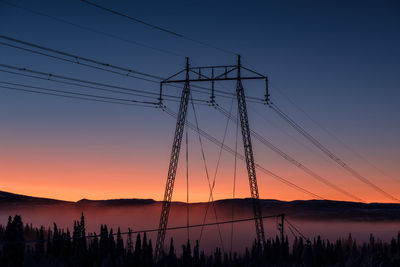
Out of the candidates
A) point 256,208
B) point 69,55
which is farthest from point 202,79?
point 69,55

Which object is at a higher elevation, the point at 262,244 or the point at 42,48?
the point at 42,48

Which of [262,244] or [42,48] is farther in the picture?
[262,244]

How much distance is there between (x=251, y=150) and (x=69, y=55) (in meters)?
31.6

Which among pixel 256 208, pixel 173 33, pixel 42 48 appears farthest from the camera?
pixel 256 208

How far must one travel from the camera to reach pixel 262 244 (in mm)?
56250

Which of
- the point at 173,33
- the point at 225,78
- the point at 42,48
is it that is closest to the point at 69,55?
the point at 42,48

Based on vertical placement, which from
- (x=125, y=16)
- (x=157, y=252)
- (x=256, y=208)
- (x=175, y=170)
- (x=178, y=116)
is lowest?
(x=157, y=252)

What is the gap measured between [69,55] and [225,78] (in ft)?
84.5

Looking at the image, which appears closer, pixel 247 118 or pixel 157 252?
pixel 157 252

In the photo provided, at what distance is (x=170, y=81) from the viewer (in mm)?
52688

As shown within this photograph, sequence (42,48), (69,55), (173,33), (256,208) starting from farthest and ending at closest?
(256,208)
(173,33)
(69,55)
(42,48)

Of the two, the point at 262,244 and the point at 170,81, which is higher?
the point at 170,81

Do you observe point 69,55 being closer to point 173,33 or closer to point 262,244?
point 173,33

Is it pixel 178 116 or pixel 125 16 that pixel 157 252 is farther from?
pixel 125 16
